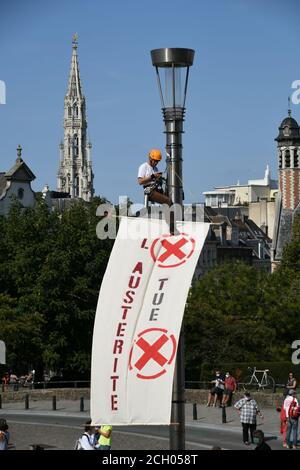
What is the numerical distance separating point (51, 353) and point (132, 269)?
48.7 metres

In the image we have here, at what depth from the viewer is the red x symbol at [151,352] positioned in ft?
40.8

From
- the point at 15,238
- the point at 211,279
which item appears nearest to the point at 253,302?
the point at 211,279

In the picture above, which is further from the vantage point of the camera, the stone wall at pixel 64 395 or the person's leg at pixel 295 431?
the stone wall at pixel 64 395

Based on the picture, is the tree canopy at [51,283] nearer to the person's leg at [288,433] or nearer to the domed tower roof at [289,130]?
the person's leg at [288,433]

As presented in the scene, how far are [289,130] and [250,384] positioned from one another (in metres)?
81.4

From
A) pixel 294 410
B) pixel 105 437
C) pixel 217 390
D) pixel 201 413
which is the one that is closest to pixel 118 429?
pixel 201 413

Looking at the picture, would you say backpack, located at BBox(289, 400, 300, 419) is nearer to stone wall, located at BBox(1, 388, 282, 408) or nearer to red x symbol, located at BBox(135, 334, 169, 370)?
stone wall, located at BBox(1, 388, 282, 408)

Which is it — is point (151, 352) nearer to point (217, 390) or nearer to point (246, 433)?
point (246, 433)

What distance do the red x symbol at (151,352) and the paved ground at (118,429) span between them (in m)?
18.2

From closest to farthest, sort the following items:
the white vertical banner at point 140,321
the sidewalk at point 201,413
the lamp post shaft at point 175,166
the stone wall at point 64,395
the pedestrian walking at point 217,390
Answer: the white vertical banner at point 140,321 → the lamp post shaft at point 175,166 → the sidewalk at point 201,413 → the pedestrian walking at point 217,390 → the stone wall at point 64,395

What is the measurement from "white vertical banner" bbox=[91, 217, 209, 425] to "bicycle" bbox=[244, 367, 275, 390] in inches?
1339

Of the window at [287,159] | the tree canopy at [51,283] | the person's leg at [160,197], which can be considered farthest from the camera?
the window at [287,159]

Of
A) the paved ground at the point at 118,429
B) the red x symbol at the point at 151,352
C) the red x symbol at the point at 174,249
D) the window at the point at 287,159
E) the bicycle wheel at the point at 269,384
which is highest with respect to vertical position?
the window at the point at 287,159

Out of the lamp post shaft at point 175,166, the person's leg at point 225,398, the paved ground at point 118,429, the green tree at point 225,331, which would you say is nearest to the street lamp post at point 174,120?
the lamp post shaft at point 175,166
